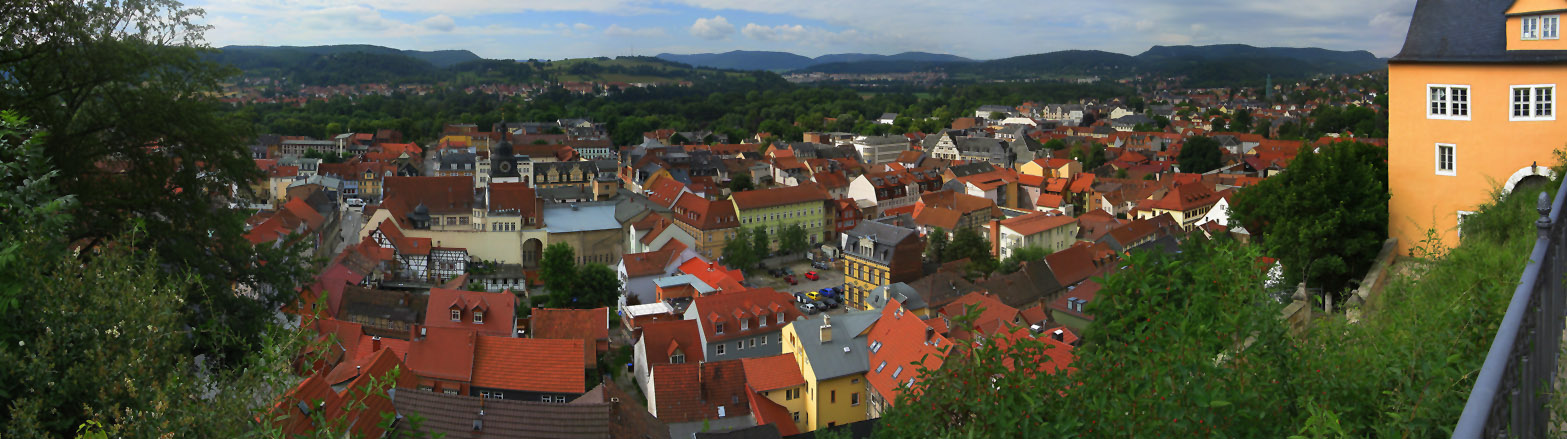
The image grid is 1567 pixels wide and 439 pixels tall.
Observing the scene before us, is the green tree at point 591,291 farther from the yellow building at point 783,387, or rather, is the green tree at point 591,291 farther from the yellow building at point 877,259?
the yellow building at point 783,387

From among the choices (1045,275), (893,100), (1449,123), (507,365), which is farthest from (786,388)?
(893,100)

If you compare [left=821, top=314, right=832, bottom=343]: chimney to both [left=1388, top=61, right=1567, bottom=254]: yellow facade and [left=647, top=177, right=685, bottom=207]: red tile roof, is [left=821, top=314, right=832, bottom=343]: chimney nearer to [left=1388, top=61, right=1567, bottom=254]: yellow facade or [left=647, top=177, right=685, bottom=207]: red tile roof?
[left=1388, top=61, right=1567, bottom=254]: yellow facade

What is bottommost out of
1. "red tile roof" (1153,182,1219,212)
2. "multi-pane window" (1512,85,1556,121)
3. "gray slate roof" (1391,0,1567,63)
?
"red tile roof" (1153,182,1219,212)

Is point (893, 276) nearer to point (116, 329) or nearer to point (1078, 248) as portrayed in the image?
point (1078, 248)

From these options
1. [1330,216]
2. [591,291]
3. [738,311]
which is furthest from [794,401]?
[591,291]

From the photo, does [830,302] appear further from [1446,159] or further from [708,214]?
[1446,159]

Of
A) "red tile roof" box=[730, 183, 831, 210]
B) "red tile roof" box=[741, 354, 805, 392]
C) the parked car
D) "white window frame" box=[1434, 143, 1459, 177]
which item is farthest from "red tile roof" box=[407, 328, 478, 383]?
"red tile roof" box=[730, 183, 831, 210]
